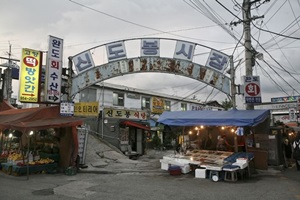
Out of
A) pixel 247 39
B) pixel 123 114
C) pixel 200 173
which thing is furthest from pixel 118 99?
pixel 200 173

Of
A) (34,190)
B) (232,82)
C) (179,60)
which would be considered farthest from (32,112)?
(232,82)

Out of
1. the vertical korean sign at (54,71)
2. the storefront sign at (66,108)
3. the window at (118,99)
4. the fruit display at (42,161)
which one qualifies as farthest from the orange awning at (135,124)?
the fruit display at (42,161)

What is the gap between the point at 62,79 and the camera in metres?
16.6

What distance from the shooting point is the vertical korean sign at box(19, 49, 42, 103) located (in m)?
15.1

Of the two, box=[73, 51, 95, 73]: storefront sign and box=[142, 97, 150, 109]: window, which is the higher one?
box=[73, 51, 95, 73]: storefront sign

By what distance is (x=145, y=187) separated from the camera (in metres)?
10.8

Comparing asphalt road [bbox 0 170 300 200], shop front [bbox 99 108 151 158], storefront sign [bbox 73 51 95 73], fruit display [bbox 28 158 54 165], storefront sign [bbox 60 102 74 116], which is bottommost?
asphalt road [bbox 0 170 300 200]

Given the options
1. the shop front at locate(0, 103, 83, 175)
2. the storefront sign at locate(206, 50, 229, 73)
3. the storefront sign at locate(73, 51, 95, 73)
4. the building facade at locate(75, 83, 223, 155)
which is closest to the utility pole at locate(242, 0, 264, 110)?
the storefront sign at locate(206, 50, 229, 73)

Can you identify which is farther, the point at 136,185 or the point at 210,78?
the point at 210,78

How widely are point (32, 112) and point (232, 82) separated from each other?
1175cm

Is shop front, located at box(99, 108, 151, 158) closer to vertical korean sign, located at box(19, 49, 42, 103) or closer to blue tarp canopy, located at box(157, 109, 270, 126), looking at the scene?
vertical korean sign, located at box(19, 49, 42, 103)

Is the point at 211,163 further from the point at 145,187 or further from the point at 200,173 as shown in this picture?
the point at 145,187

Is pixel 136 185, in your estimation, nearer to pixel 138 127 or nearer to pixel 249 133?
pixel 249 133

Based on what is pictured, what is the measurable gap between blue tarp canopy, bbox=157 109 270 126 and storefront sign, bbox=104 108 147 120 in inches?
293
